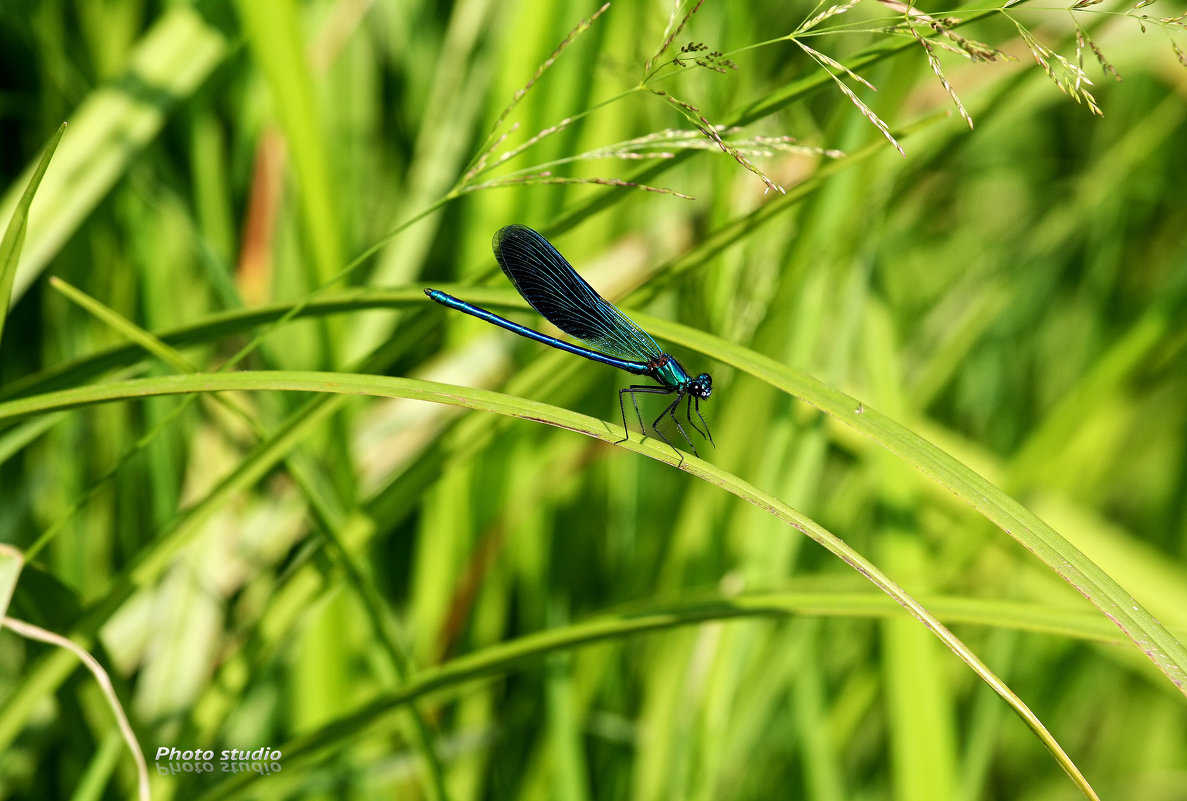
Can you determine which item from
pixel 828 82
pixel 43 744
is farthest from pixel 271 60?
pixel 43 744

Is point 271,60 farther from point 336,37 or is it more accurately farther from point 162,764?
point 162,764

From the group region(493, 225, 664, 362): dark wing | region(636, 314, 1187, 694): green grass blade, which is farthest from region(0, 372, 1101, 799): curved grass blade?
region(493, 225, 664, 362): dark wing

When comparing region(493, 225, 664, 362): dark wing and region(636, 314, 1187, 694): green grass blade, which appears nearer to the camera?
region(636, 314, 1187, 694): green grass blade

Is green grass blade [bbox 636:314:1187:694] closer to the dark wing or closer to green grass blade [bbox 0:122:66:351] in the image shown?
the dark wing

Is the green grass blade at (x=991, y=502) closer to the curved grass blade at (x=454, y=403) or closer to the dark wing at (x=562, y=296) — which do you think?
the curved grass blade at (x=454, y=403)

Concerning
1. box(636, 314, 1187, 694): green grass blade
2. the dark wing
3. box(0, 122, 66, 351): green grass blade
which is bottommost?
box(0, 122, 66, 351): green grass blade

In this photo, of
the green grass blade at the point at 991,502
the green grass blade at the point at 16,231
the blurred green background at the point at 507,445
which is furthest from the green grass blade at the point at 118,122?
the green grass blade at the point at 991,502
